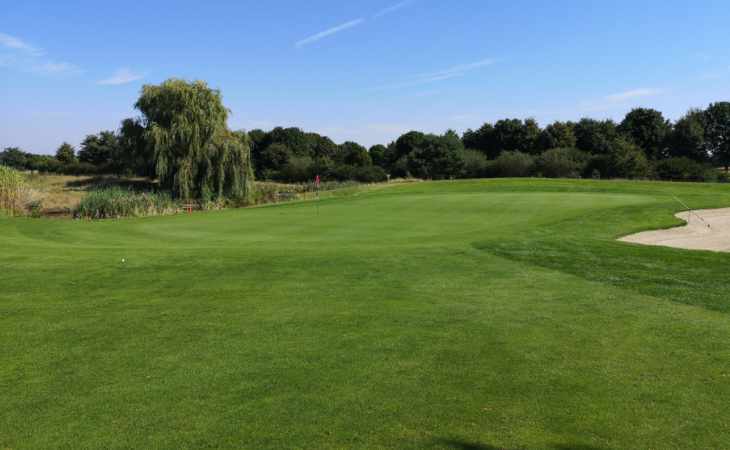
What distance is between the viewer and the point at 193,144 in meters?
40.5

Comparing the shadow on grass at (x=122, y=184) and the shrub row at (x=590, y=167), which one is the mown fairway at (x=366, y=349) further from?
the shrub row at (x=590, y=167)

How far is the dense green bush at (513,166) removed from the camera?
73625 millimetres

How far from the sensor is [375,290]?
861 centimetres

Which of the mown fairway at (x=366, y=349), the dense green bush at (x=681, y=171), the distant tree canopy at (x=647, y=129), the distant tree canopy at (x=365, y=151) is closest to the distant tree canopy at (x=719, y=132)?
the distant tree canopy at (x=365, y=151)

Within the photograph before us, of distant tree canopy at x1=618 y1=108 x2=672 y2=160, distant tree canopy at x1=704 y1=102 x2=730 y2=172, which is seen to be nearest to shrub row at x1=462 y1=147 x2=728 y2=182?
distant tree canopy at x1=704 y1=102 x2=730 y2=172

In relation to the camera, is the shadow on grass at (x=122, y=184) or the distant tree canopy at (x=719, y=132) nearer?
the shadow on grass at (x=122, y=184)

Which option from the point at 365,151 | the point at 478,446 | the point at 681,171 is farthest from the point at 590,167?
the point at 478,446

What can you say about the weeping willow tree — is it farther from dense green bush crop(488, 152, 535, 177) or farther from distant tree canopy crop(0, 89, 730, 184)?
dense green bush crop(488, 152, 535, 177)

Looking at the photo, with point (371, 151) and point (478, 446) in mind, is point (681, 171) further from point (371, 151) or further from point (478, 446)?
point (371, 151)

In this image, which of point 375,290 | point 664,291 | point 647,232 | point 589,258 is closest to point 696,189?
point 647,232

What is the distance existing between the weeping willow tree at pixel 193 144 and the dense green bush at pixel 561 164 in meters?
43.0

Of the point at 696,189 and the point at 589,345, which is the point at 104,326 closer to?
the point at 589,345

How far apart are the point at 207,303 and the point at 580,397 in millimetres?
5264

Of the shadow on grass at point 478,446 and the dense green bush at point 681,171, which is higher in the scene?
the dense green bush at point 681,171
